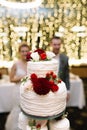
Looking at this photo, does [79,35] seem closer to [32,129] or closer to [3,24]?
[3,24]

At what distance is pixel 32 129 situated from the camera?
1.37 m

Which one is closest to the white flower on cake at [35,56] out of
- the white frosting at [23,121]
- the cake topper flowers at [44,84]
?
the cake topper flowers at [44,84]

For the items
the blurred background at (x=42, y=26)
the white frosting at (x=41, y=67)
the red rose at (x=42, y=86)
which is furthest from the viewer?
the blurred background at (x=42, y=26)

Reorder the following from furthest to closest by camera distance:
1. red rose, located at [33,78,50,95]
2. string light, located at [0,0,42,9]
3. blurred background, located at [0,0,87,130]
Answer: blurred background, located at [0,0,87,130], string light, located at [0,0,42,9], red rose, located at [33,78,50,95]

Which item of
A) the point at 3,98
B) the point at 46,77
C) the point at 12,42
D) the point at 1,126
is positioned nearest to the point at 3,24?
the point at 12,42

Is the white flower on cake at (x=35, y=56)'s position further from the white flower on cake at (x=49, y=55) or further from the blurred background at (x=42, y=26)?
the blurred background at (x=42, y=26)

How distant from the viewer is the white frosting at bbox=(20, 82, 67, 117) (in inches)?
52.3

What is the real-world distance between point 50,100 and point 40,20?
455 centimetres

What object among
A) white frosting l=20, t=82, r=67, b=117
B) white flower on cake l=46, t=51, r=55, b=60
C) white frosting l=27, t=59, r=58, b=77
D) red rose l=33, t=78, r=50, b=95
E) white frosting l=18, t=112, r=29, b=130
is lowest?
white frosting l=18, t=112, r=29, b=130


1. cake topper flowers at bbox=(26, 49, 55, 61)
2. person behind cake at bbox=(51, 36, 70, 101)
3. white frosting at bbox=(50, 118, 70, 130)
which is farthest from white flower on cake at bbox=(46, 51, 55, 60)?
person behind cake at bbox=(51, 36, 70, 101)

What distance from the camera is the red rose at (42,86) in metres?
1.26

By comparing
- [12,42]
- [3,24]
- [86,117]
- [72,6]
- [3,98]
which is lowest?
[86,117]

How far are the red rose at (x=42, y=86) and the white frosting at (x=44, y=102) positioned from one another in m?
0.05

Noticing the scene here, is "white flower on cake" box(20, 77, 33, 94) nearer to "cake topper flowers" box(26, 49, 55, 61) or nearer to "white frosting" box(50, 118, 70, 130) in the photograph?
"cake topper flowers" box(26, 49, 55, 61)
